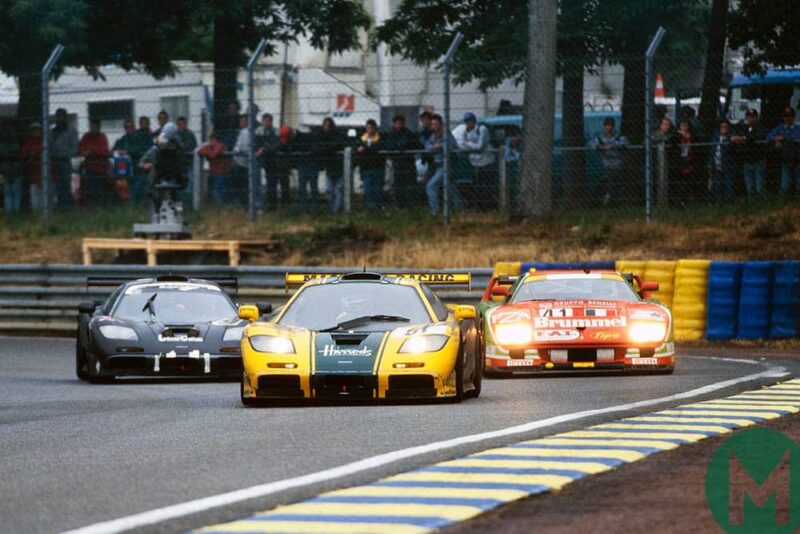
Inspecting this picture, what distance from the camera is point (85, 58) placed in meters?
34.8

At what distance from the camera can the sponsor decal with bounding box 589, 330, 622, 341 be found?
17344 mm

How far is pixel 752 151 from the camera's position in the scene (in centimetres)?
2411

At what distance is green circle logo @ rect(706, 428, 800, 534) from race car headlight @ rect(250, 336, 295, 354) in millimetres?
3993

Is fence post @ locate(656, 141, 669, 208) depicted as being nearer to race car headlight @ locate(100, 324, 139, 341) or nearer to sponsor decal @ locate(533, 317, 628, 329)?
sponsor decal @ locate(533, 317, 628, 329)

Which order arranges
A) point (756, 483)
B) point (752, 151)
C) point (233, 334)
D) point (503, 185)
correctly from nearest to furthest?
point (756, 483) → point (233, 334) → point (752, 151) → point (503, 185)

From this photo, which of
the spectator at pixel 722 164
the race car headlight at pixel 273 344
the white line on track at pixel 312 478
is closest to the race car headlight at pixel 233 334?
the race car headlight at pixel 273 344

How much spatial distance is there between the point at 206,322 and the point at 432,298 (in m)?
3.94

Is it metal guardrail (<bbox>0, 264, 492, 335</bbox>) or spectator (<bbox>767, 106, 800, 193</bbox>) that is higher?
spectator (<bbox>767, 106, 800, 193</bbox>)

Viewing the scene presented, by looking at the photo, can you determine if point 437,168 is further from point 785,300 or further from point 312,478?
point 312,478

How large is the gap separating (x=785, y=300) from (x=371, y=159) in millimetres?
7085

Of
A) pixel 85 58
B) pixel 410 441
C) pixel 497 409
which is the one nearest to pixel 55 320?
pixel 85 58

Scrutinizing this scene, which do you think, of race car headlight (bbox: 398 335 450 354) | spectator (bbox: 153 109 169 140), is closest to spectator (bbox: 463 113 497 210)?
spectator (bbox: 153 109 169 140)

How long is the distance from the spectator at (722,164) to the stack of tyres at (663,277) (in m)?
2.82

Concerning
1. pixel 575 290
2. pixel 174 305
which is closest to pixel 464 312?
pixel 575 290
